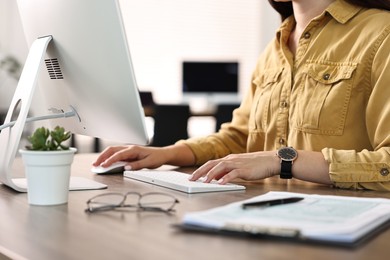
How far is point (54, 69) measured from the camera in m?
1.40

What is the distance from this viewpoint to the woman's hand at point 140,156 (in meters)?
1.55

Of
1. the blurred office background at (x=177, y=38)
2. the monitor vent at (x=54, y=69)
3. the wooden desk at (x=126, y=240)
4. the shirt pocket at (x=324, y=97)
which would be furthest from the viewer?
the blurred office background at (x=177, y=38)

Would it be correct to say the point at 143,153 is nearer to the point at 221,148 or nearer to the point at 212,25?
the point at 221,148

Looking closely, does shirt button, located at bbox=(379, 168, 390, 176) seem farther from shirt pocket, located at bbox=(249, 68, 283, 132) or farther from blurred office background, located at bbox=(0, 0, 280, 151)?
blurred office background, located at bbox=(0, 0, 280, 151)

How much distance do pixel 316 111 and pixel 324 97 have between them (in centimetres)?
4

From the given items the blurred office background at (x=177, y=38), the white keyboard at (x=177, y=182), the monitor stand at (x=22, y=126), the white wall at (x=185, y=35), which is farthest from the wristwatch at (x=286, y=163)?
the white wall at (x=185, y=35)

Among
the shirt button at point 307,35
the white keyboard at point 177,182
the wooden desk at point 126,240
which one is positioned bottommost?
the white keyboard at point 177,182

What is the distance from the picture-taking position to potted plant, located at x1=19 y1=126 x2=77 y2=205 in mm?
1060

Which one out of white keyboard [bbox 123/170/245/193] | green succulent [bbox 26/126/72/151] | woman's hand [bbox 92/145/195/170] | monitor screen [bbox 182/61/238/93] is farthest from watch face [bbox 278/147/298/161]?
monitor screen [bbox 182/61/238/93]

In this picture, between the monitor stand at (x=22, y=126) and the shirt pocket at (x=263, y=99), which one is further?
the shirt pocket at (x=263, y=99)

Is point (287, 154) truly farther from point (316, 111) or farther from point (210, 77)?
point (210, 77)

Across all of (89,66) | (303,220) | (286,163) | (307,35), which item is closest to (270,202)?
(303,220)

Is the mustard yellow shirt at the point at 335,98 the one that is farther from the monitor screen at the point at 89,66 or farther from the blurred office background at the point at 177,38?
the blurred office background at the point at 177,38

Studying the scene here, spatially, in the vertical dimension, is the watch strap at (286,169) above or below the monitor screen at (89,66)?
below
